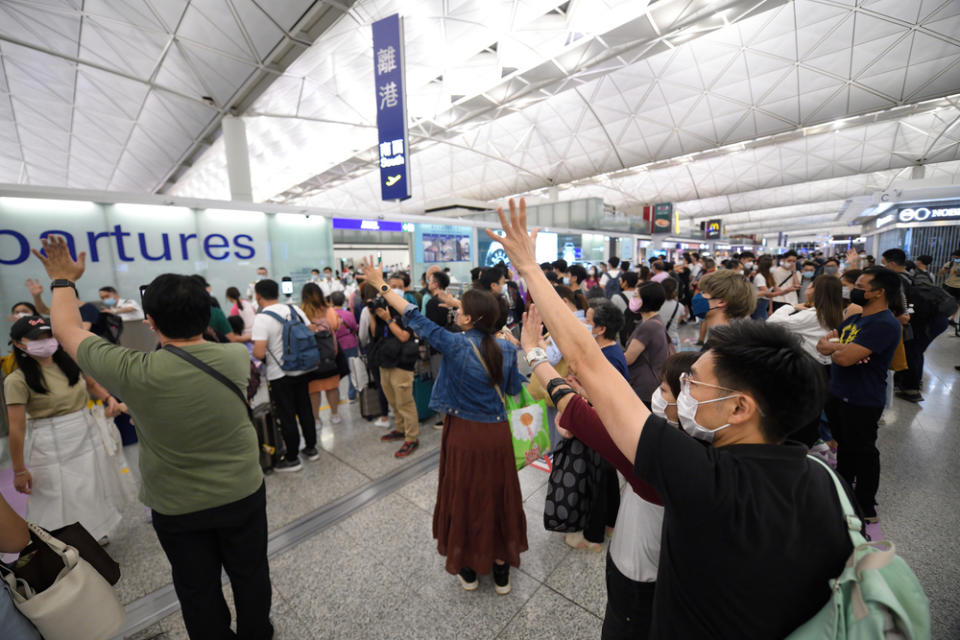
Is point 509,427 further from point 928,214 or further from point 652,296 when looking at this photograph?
point 928,214

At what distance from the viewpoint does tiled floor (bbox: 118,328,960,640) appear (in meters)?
2.17

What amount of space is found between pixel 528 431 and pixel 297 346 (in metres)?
2.51

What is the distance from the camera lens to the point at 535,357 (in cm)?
178

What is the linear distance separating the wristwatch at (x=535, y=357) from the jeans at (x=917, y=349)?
6.03 metres

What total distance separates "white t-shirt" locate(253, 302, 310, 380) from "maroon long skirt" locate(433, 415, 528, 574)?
222 centimetres

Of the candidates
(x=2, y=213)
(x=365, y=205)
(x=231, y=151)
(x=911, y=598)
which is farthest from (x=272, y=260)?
(x=365, y=205)

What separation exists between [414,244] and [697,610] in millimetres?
12118

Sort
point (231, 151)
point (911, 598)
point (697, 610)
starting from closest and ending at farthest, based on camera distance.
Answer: point (911, 598), point (697, 610), point (231, 151)

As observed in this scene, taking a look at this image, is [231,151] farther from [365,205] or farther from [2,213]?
[365,205]

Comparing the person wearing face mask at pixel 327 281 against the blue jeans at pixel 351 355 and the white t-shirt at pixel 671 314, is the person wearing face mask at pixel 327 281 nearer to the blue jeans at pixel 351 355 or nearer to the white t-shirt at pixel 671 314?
the blue jeans at pixel 351 355

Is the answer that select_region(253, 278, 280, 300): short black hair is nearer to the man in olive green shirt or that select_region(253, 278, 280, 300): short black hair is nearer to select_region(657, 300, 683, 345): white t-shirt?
the man in olive green shirt

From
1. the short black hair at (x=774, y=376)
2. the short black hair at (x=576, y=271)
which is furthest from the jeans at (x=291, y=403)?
the short black hair at (x=576, y=271)

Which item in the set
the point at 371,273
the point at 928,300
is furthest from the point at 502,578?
the point at 928,300

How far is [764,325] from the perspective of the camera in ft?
3.19
